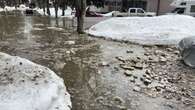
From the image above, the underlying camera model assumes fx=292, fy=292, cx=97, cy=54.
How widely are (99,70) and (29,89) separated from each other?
297cm

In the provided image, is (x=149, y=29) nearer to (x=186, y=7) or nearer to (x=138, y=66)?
(x=138, y=66)

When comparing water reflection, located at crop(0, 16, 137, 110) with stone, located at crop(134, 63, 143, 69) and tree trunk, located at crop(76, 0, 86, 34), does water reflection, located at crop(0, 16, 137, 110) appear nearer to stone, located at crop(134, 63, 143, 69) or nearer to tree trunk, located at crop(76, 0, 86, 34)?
stone, located at crop(134, 63, 143, 69)

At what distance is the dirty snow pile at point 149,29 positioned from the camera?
12672mm

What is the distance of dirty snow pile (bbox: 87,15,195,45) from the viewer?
1267 centimetres

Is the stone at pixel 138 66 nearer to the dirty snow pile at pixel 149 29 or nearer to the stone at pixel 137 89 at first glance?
the stone at pixel 137 89

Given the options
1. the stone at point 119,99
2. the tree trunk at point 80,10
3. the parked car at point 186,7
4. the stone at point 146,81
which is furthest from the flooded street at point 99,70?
the parked car at point 186,7

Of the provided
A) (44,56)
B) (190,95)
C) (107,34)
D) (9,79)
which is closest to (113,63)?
(44,56)

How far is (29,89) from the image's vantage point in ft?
16.4

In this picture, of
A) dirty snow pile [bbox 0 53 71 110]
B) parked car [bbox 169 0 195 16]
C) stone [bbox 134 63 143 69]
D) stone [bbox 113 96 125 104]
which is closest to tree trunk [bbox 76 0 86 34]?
stone [bbox 134 63 143 69]

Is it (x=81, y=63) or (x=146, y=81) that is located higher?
(x=81, y=63)

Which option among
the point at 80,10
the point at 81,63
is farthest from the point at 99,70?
the point at 80,10

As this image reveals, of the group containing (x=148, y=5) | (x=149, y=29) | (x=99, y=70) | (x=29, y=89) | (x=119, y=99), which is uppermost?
(x=148, y=5)

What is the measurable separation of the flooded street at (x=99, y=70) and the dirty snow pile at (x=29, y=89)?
18.8 inches

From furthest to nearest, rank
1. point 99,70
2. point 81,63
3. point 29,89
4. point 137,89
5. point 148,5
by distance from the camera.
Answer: point 148,5, point 81,63, point 99,70, point 137,89, point 29,89
